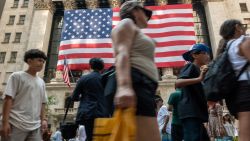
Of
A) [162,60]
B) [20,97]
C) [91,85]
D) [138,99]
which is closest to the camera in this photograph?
[138,99]

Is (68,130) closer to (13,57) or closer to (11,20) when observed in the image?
(13,57)

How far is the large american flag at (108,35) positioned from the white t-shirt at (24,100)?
14977mm

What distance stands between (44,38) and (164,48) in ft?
56.6

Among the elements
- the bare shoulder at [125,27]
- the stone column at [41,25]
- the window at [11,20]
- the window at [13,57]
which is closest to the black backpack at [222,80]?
the bare shoulder at [125,27]

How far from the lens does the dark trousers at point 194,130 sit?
146 inches

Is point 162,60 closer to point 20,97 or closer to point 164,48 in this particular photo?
point 164,48

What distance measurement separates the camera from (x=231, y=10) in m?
33.8

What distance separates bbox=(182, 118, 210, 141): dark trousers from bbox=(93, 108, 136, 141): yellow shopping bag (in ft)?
6.79

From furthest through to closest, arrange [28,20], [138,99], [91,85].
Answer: [28,20], [91,85], [138,99]

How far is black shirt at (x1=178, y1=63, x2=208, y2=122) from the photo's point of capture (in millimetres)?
3803

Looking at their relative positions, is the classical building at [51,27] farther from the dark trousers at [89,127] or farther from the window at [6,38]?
the dark trousers at [89,127]

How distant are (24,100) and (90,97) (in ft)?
3.35

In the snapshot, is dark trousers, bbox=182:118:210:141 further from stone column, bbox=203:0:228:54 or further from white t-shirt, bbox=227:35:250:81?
stone column, bbox=203:0:228:54

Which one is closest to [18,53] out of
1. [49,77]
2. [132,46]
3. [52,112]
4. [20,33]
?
[20,33]
